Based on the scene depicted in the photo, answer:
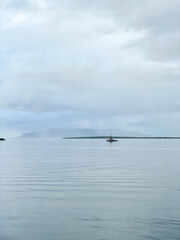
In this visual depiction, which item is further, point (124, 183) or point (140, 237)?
point (124, 183)

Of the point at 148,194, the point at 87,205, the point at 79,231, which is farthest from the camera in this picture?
the point at 148,194

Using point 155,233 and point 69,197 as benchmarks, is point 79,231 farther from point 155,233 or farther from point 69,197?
point 69,197

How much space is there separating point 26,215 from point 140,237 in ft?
26.0

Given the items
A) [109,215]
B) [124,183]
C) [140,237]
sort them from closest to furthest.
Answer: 1. [140,237]
2. [109,215]
3. [124,183]

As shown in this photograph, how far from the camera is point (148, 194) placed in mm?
29062

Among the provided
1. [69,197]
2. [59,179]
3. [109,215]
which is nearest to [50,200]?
[69,197]

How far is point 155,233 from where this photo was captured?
57.6 ft

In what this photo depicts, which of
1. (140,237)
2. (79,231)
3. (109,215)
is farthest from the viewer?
(109,215)

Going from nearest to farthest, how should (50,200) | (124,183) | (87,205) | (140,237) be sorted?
(140,237) < (87,205) < (50,200) < (124,183)

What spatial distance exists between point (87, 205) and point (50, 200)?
3.36 m

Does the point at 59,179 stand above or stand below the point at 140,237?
above

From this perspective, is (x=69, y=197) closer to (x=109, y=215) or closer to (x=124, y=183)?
(x=109, y=215)

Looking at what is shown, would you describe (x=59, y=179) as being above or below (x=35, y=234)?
above

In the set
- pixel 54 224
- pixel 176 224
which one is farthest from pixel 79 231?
pixel 176 224
